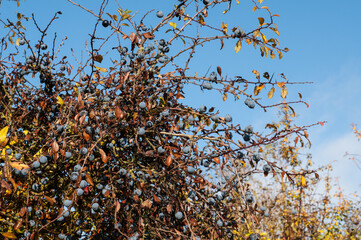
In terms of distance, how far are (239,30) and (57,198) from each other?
1.63m

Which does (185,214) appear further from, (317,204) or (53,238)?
(317,204)

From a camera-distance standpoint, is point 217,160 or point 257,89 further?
point 257,89

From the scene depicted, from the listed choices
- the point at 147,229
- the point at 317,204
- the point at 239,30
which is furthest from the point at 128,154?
the point at 317,204

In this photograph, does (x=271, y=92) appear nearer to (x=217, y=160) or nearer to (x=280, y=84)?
(x=280, y=84)

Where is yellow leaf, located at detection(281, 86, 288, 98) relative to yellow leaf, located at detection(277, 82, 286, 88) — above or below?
below

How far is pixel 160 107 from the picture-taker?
2518 mm

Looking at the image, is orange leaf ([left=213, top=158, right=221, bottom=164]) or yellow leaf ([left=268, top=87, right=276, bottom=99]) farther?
yellow leaf ([left=268, top=87, right=276, bottom=99])

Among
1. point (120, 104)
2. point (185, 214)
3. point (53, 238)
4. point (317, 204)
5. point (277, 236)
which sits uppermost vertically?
point (317, 204)

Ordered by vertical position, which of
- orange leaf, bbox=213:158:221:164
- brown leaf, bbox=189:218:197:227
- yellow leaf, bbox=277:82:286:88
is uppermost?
yellow leaf, bbox=277:82:286:88

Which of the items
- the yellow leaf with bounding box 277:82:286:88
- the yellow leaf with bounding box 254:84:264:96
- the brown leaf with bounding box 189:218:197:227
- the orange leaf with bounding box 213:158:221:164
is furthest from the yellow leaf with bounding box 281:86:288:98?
the brown leaf with bounding box 189:218:197:227

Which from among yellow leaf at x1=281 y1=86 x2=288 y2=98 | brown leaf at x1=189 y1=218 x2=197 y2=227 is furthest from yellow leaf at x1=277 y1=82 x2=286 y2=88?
brown leaf at x1=189 y1=218 x2=197 y2=227

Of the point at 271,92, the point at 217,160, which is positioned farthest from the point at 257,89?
the point at 217,160

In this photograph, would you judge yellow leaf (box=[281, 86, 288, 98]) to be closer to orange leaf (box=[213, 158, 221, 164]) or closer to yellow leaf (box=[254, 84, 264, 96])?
yellow leaf (box=[254, 84, 264, 96])

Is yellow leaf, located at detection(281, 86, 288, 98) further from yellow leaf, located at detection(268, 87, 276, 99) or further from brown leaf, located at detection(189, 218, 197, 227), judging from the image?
brown leaf, located at detection(189, 218, 197, 227)
